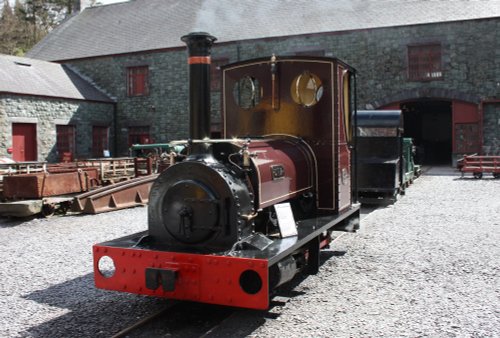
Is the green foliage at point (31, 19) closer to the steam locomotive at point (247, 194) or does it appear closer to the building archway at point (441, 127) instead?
the building archway at point (441, 127)

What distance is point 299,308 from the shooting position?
460 cm

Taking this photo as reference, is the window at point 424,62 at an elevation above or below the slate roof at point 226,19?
below

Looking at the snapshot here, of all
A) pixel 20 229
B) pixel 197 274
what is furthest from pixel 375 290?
pixel 20 229

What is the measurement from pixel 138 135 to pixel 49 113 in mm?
4786

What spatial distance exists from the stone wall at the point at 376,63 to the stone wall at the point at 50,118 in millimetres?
1905

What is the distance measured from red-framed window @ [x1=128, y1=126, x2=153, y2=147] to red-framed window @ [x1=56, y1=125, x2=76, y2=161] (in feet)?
10.3

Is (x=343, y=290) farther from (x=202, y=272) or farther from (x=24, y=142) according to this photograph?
(x=24, y=142)

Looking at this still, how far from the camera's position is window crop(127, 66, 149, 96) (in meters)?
24.6

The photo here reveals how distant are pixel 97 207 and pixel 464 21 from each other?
15.7 metres

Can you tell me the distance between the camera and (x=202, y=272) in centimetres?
395

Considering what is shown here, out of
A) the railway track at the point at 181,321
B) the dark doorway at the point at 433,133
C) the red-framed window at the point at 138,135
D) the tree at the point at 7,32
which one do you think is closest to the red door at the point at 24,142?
the red-framed window at the point at 138,135

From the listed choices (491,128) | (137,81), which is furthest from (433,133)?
(137,81)

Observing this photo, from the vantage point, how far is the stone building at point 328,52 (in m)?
19.0

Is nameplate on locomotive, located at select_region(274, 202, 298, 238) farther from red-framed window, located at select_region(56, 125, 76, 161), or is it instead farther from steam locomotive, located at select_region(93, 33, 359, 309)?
red-framed window, located at select_region(56, 125, 76, 161)
